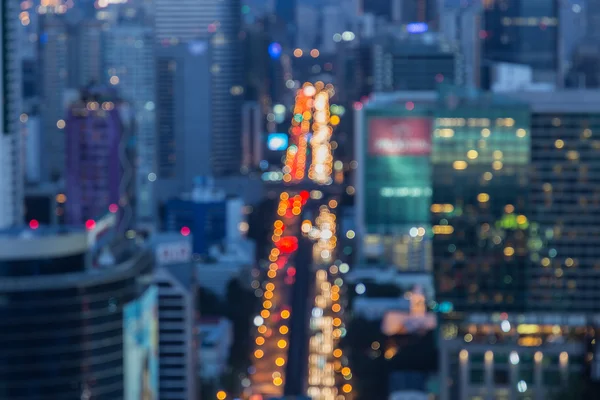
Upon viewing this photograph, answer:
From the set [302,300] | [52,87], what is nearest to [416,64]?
[52,87]

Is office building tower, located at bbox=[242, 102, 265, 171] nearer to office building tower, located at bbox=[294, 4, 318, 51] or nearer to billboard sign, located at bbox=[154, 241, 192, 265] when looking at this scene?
office building tower, located at bbox=[294, 4, 318, 51]

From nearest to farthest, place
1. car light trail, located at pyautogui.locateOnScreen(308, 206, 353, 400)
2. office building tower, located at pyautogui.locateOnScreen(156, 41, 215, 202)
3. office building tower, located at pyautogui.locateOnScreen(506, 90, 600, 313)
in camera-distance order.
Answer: car light trail, located at pyautogui.locateOnScreen(308, 206, 353, 400) < office building tower, located at pyautogui.locateOnScreen(506, 90, 600, 313) < office building tower, located at pyautogui.locateOnScreen(156, 41, 215, 202)

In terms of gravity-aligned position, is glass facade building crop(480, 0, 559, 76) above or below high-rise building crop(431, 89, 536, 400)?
above

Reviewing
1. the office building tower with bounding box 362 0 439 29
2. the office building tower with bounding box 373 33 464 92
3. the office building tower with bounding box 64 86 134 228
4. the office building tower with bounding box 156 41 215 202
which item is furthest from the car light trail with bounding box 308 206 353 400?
the office building tower with bounding box 362 0 439 29

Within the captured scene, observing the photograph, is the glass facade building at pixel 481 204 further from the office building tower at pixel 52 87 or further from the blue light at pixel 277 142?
the blue light at pixel 277 142

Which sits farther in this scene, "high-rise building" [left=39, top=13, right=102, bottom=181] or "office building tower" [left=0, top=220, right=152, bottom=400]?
"high-rise building" [left=39, top=13, right=102, bottom=181]

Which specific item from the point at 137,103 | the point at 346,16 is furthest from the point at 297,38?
the point at 137,103

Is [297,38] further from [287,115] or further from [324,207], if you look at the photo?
[324,207]
